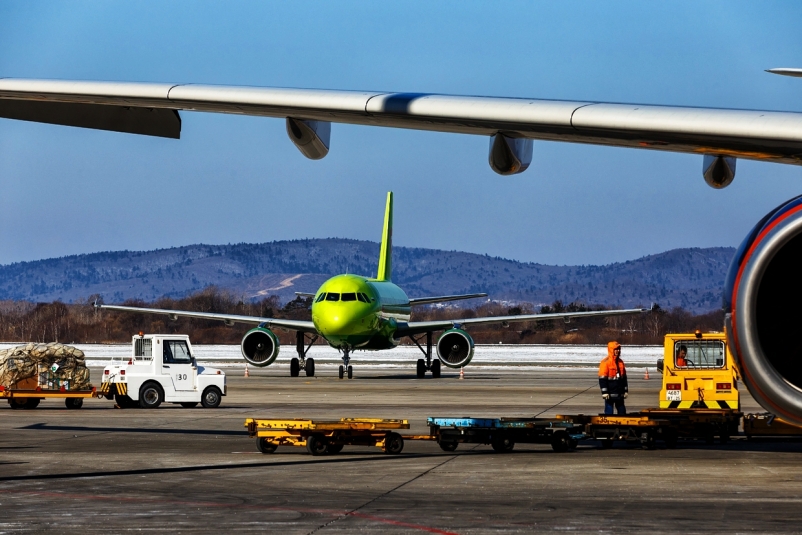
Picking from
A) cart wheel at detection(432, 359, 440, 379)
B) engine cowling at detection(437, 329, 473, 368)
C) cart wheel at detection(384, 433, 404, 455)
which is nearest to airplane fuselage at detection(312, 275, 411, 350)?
engine cowling at detection(437, 329, 473, 368)

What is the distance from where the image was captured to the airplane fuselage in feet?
119

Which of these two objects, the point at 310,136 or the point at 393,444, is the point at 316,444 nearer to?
the point at 393,444

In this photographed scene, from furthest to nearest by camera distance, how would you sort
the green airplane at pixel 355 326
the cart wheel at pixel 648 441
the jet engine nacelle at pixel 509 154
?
the green airplane at pixel 355 326, the cart wheel at pixel 648 441, the jet engine nacelle at pixel 509 154

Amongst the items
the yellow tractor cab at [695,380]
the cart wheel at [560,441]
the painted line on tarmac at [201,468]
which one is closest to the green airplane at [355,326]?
the yellow tractor cab at [695,380]

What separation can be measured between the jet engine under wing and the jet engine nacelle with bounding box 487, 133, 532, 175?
0.07 m

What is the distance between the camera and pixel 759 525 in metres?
8.97

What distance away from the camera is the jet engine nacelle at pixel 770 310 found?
6.45 m

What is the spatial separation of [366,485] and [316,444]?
3.14 m

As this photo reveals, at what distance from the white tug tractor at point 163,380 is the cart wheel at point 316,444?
9737mm

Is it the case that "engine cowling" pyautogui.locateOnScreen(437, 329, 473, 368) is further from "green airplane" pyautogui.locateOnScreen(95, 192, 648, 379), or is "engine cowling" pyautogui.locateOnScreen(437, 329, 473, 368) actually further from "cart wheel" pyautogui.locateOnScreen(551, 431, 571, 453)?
"cart wheel" pyautogui.locateOnScreen(551, 431, 571, 453)

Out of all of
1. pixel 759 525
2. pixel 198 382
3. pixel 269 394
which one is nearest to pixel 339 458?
pixel 759 525

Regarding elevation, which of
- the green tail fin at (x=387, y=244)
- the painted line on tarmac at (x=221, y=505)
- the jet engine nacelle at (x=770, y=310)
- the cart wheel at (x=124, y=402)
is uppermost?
the green tail fin at (x=387, y=244)

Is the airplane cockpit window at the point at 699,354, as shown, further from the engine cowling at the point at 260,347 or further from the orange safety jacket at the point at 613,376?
the engine cowling at the point at 260,347

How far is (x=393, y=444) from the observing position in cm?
1483
